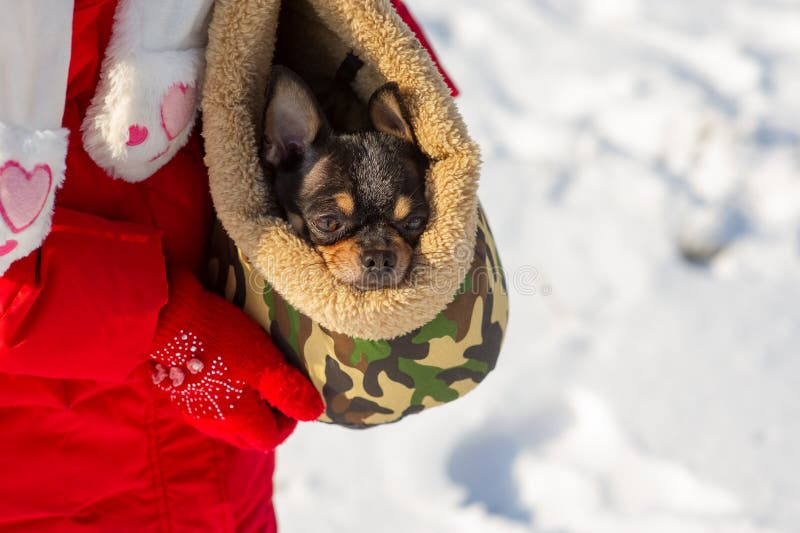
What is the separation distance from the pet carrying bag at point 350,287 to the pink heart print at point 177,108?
0.09 feet

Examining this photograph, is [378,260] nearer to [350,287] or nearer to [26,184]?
[350,287]

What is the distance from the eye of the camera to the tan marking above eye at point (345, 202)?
1.35 metres

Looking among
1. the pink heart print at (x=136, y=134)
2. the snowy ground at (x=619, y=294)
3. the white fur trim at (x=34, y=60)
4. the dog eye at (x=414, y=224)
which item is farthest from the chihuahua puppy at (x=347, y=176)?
the snowy ground at (x=619, y=294)

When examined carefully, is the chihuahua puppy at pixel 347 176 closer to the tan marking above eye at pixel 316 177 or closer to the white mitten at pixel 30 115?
the tan marking above eye at pixel 316 177

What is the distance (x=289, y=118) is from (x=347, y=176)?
0.46 feet

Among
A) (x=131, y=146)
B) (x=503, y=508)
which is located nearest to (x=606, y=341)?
→ (x=503, y=508)

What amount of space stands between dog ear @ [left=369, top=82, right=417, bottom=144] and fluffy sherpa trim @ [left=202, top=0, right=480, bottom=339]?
0.06ft

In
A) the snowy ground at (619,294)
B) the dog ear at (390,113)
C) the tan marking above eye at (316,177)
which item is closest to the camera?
the dog ear at (390,113)

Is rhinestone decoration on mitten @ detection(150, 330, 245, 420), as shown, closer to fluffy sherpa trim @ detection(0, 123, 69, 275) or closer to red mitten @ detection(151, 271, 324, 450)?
red mitten @ detection(151, 271, 324, 450)

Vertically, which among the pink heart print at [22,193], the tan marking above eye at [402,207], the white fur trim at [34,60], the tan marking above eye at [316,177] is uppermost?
the white fur trim at [34,60]

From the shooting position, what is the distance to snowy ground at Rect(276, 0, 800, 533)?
198 centimetres

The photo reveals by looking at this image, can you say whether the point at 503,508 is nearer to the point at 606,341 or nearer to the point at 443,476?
the point at 443,476

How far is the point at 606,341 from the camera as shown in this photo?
7.28 feet

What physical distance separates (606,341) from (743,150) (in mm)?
860
